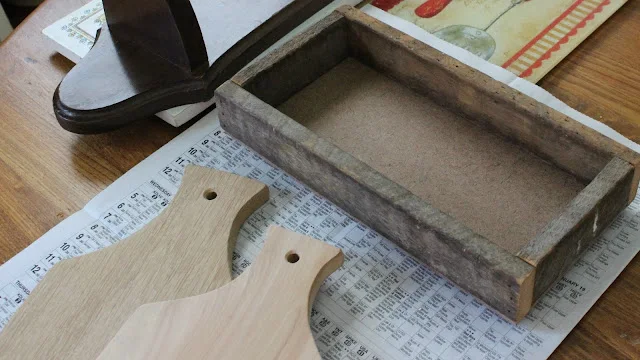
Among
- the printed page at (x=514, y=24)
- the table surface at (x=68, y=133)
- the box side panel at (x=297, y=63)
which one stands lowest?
the table surface at (x=68, y=133)

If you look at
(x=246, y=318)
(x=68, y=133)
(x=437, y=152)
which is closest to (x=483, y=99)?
(x=437, y=152)

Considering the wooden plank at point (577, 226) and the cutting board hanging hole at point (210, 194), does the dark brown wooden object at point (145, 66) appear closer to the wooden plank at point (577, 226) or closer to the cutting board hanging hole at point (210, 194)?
the cutting board hanging hole at point (210, 194)

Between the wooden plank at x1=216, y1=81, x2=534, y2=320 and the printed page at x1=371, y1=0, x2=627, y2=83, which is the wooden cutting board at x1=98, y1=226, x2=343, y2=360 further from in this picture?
the printed page at x1=371, y1=0, x2=627, y2=83

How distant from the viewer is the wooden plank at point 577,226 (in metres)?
0.56

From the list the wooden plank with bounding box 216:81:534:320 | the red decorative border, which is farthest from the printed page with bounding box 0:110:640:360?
the red decorative border

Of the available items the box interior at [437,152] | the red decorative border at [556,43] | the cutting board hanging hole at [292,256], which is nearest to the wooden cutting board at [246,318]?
the cutting board hanging hole at [292,256]

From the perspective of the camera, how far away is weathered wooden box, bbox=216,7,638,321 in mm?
582

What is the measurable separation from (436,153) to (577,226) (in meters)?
0.16

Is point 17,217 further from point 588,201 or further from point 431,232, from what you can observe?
point 588,201

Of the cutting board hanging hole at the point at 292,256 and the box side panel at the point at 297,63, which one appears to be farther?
the box side panel at the point at 297,63

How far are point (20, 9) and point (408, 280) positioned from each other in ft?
3.71

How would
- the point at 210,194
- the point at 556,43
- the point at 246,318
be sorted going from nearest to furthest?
1. the point at 246,318
2. the point at 210,194
3. the point at 556,43

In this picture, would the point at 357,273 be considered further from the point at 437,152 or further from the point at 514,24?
the point at 514,24

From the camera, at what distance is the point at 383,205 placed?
2.02ft
